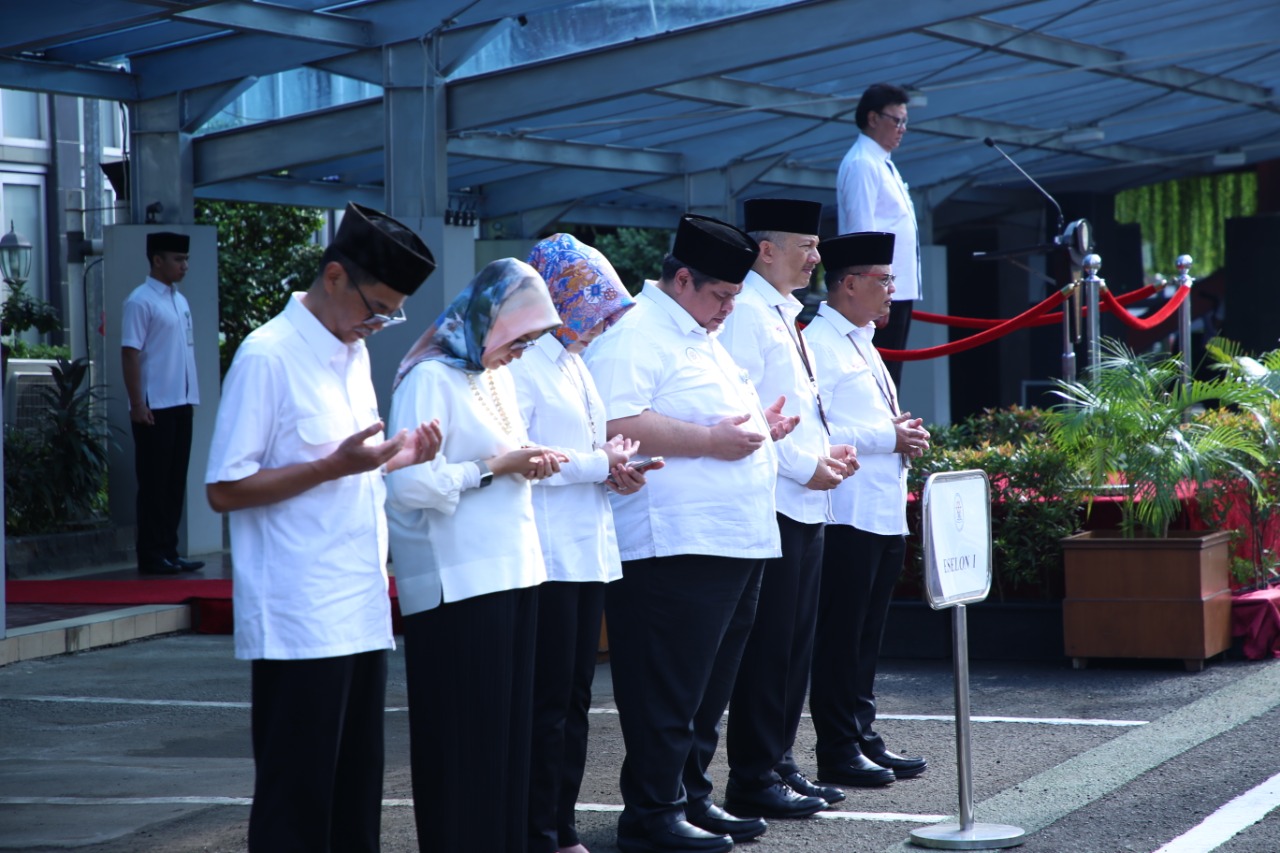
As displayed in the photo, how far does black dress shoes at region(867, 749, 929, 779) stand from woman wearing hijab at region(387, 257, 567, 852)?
2.16 meters

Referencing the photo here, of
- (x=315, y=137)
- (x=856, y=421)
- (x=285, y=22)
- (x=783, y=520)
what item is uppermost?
(x=285, y=22)

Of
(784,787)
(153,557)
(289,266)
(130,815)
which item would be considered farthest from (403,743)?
(289,266)

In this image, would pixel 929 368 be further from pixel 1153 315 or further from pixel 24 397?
pixel 24 397

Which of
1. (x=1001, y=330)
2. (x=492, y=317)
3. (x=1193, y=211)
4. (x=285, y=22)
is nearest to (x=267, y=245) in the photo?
(x=285, y=22)

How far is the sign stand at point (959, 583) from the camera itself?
4797mm

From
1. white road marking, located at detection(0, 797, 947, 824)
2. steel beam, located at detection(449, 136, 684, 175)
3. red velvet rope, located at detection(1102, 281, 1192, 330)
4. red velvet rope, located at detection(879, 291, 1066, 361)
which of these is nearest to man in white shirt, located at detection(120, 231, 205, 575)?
steel beam, located at detection(449, 136, 684, 175)

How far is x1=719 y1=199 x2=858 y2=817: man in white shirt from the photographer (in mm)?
5176

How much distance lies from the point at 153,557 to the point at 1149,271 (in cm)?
2091

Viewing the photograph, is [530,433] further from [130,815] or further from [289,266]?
[289,266]

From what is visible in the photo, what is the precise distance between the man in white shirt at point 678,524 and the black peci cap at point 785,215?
1.54ft

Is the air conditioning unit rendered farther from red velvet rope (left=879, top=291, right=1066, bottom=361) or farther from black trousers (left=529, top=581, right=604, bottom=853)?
black trousers (left=529, top=581, right=604, bottom=853)

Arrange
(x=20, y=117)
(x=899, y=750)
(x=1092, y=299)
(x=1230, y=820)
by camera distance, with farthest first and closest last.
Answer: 1. (x=20, y=117)
2. (x=1092, y=299)
3. (x=899, y=750)
4. (x=1230, y=820)

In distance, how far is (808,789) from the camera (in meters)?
5.37

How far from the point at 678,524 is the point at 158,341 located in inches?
245
